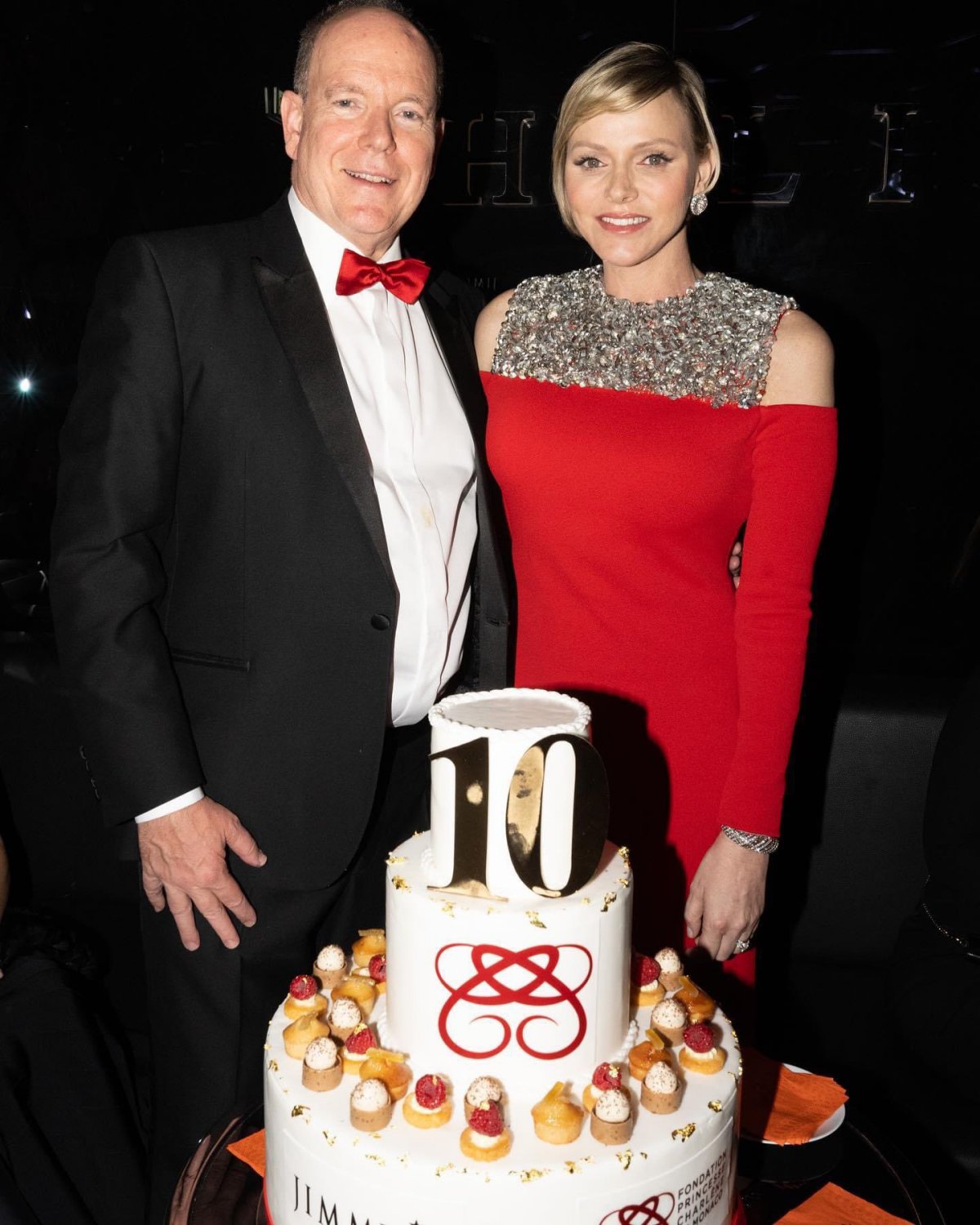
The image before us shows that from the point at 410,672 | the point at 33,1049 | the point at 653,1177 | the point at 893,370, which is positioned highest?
the point at 893,370

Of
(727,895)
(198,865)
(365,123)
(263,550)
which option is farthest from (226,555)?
(727,895)

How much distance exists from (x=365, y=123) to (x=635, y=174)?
45 cm

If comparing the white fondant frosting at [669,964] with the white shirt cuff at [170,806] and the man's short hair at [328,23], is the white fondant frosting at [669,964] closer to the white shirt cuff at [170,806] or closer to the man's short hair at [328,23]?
the white shirt cuff at [170,806]

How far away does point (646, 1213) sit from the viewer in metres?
1.32

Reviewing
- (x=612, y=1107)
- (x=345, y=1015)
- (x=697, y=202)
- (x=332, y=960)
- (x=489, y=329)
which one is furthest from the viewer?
(x=489, y=329)

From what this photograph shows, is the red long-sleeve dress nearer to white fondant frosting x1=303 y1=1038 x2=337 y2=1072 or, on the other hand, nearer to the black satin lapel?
the black satin lapel

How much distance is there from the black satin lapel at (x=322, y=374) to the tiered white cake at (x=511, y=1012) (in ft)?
1.78

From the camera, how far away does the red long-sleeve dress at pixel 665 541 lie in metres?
1.91

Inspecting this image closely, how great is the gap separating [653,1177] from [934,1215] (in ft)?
Answer: 1.62

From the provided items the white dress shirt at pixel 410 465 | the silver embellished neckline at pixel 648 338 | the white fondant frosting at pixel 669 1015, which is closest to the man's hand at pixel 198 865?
the white dress shirt at pixel 410 465

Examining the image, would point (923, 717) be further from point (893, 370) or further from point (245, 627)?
point (245, 627)

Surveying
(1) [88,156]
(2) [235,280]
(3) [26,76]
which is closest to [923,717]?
(2) [235,280]

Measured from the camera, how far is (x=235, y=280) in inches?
75.4

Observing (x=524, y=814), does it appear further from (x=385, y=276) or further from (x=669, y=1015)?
(x=385, y=276)
